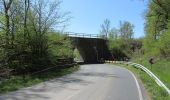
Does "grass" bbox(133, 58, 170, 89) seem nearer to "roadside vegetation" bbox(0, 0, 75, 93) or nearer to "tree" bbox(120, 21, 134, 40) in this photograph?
"roadside vegetation" bbox(0, 0, 75, 93)

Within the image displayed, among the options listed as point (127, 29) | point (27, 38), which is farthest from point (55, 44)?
point (127, 29)

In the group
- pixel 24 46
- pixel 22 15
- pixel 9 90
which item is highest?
pixel 22 15

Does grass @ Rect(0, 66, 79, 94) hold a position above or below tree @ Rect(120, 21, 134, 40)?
below

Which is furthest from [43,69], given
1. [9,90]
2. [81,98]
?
[81,98]

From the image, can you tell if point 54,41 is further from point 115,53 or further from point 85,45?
point 115,53

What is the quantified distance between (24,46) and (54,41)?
4.58 meters

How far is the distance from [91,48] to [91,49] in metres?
0.33

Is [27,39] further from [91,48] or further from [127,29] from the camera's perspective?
[127,29]

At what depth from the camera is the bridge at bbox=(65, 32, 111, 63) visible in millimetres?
81344

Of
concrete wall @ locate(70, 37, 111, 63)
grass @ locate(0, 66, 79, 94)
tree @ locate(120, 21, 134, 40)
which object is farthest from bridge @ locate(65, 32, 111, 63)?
grass @ locate(0, 66, 79, 94)

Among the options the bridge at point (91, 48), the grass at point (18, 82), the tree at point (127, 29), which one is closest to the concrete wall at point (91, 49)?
the bridge at point (91, 48)

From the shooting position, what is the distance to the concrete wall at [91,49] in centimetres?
8176

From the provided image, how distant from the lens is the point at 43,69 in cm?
3919

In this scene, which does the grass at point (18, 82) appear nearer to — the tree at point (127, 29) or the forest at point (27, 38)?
the forest at point (27, 38)
